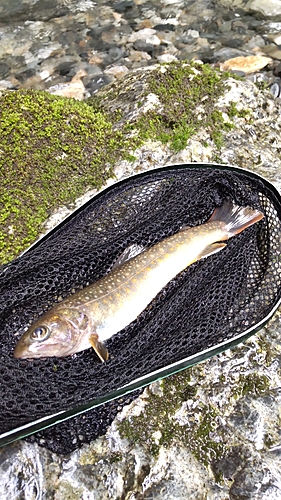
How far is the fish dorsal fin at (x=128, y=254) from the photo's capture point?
352 centimetres

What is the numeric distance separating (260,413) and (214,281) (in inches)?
39.4

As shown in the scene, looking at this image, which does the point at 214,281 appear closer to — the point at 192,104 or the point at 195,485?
the point at 195,485

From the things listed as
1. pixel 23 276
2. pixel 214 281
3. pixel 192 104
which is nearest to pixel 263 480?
pixel 214 281

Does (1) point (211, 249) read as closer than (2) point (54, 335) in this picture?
No

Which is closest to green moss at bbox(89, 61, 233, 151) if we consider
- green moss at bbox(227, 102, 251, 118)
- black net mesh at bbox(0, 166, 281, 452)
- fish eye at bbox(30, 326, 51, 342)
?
Result: green moss at bbox(227, 102, 251, 118)

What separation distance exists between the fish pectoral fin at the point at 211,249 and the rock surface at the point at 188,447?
2.44 ft

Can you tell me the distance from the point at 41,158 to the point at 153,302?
184 cm

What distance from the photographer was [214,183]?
3.84m

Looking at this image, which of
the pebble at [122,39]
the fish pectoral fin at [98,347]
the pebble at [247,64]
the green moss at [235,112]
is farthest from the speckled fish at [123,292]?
the pebble at [247,64]

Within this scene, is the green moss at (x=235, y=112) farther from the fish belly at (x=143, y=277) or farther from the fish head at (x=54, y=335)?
the fish head at (x=54, y=335)

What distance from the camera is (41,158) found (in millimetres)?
4309

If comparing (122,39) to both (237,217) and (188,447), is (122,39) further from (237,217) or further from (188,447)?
(188,447)

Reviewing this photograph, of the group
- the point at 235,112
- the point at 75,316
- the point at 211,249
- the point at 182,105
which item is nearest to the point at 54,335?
the point at 75,316

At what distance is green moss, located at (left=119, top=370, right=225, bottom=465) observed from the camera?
9.85 feet
